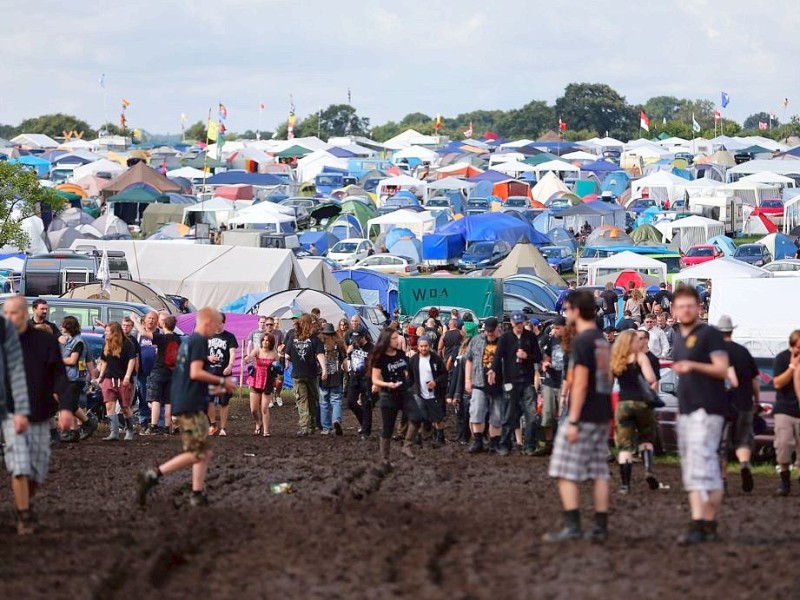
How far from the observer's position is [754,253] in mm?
51062

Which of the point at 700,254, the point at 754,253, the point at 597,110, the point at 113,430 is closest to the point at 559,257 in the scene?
the point at 700,254

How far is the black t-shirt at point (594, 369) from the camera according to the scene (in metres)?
9.73

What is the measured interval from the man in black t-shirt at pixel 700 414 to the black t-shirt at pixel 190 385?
13.6ft

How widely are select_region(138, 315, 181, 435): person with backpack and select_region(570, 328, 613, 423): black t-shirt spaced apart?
1006cm

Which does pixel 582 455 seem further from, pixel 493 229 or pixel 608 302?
pixel 493 229

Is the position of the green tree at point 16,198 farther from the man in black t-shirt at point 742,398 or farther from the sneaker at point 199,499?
Answer: the man in black t-shirt at point 742,398

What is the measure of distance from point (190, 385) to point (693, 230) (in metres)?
48.4

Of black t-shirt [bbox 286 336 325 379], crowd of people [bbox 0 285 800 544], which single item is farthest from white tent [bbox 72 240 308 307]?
black t-shirt [bbox 286 336 325 379]

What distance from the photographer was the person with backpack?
19188mm

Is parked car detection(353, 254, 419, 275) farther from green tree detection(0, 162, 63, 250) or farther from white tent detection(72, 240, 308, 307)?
white tent detection(72, 240, 308, 307)

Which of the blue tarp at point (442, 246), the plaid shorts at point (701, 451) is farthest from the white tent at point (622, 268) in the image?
the plaid shorts at point (701, 451)

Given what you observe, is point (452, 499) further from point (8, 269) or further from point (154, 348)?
point (8, 269)

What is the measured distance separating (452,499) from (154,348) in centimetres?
884

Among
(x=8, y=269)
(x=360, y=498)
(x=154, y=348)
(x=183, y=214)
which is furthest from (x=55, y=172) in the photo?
(x=360, y=498)
